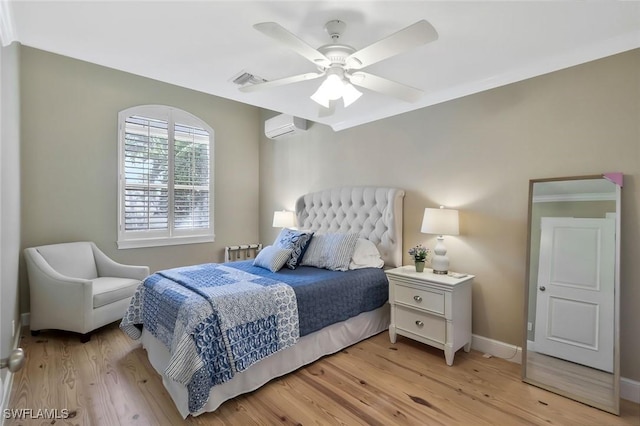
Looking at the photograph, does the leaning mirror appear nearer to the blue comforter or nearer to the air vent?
the blue comforter

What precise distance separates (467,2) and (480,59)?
0.75 m

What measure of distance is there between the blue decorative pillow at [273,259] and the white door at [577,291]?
2128mm

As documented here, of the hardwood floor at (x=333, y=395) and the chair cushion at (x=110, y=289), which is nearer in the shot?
the hardwood floor at (x=333, y=395)

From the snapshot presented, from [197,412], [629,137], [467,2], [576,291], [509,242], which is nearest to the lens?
[467,2]

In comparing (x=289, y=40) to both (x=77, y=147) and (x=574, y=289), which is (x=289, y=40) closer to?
(x=574, y=289)

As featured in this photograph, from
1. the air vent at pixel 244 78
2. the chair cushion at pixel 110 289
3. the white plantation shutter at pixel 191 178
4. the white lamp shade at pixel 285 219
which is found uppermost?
the air vent at pixel 244 78

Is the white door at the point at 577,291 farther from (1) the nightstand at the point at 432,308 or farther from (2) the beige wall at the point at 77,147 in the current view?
(2) the beige wall at the point at 77,147

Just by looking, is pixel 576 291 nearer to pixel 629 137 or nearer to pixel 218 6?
pixel 629 137

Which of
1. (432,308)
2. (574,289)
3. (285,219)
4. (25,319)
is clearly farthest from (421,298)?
(25,319)

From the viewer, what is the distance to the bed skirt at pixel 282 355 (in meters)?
1.95

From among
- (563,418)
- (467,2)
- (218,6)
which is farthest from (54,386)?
(467,2)

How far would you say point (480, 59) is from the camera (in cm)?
232

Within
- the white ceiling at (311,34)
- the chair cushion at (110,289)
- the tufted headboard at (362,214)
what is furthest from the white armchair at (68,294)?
the tufted headboard at (362,214)

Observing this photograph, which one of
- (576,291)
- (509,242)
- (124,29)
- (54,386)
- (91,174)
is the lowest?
(54,386)
